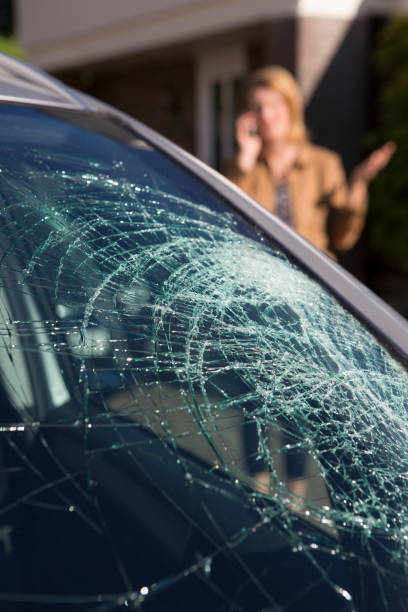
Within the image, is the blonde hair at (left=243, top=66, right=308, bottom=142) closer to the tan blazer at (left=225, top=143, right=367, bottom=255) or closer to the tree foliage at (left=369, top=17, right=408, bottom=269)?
the tan blazer at (left=225, top=143, right=367, bottom=255)

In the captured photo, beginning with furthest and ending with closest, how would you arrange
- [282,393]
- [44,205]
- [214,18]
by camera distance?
[214,18] < [44,205] < [282,393]

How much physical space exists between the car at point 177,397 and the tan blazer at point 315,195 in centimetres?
190

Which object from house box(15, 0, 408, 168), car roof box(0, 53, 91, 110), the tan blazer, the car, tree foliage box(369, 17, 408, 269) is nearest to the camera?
the car

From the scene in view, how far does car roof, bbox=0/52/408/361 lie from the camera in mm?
1362

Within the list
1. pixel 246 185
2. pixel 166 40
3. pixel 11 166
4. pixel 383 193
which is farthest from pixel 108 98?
pixel 11 166

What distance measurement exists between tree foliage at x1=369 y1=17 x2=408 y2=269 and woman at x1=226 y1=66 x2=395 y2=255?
345cm

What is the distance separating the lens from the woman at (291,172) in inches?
134

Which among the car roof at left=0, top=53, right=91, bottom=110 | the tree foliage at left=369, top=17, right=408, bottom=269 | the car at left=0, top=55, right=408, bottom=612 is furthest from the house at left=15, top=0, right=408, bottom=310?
the car at left=0, top=55, right=408, bottom=612

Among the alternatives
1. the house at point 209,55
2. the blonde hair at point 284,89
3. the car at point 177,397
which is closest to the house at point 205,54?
the house at point 209,55

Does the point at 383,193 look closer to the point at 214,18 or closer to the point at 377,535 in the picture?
the point at 214,18

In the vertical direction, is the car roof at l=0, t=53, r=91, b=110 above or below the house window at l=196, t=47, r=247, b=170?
below

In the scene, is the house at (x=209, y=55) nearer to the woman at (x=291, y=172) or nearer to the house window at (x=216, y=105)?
the house window at (x=216, y=105)

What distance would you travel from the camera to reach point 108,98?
42.2 ft

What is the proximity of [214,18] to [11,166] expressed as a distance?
317 inches
